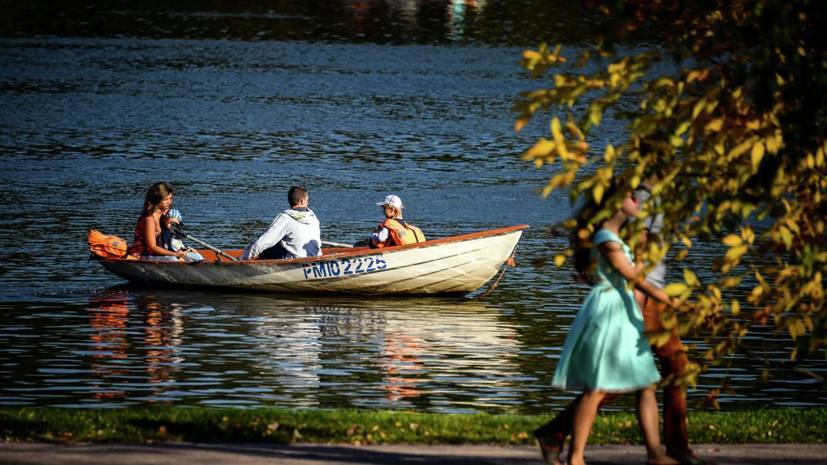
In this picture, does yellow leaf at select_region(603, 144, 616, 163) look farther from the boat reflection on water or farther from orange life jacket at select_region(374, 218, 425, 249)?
orange life jacket at select_region(374, 218, 425, 249)

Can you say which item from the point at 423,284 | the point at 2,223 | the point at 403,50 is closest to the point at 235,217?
the point at 2,223

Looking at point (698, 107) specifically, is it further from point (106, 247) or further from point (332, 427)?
point (106, 247)

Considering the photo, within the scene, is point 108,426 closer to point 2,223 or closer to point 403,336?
point 403,336

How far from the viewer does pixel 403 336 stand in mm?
19516

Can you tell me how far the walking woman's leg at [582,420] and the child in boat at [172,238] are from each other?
1376 cm

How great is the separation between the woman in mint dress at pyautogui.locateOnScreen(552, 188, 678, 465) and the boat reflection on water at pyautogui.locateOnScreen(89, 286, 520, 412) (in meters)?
5.28

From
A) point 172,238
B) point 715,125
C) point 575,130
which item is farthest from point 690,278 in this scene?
point 172,238

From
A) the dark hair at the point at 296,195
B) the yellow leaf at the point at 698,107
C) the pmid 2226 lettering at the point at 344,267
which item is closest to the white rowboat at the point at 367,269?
the pmid 2226 lettering at the point at 344,267

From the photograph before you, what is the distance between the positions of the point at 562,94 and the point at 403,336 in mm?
11837

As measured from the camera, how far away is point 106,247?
23.1 m

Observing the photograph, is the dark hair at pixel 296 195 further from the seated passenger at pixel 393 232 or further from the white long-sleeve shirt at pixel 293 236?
the seated passenger at pixel 393 232

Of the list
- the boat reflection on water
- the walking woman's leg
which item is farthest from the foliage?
the boat reflection on water

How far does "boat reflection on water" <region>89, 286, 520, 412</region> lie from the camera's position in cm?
1545

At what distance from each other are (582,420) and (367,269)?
12.9 metres
